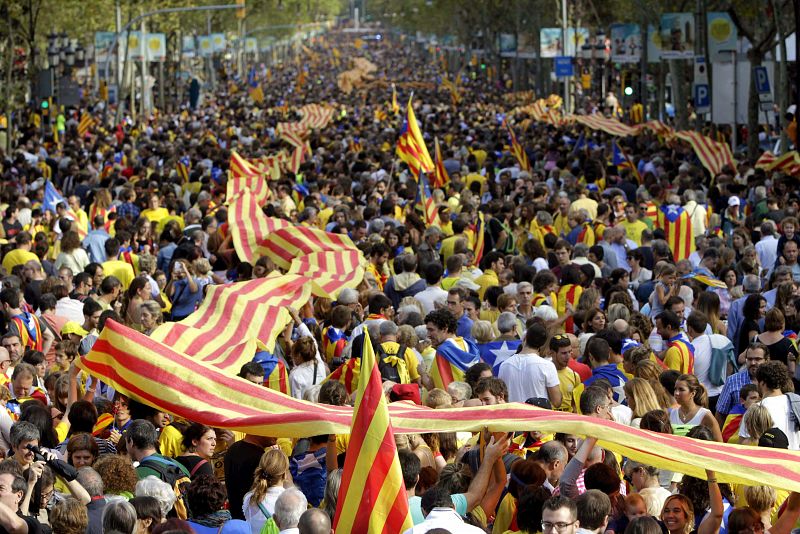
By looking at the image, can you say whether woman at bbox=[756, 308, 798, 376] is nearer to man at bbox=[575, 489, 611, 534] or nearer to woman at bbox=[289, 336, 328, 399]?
woman at bbox=[289, 336, 328, 399]

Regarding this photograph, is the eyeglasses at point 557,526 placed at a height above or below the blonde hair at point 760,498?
above

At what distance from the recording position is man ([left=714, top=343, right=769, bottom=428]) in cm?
992

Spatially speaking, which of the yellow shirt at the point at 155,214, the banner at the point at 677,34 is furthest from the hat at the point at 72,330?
the banner at the point at 677,34

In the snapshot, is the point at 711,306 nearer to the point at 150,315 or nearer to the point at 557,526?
the point at 150,315

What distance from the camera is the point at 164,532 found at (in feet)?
21.2

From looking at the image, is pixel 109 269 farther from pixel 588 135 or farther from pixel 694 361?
pixel 588 135

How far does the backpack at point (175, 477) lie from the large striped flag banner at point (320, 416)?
27 centimetres

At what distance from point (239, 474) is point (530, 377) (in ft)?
8.35

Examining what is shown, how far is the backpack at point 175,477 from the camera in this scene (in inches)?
310

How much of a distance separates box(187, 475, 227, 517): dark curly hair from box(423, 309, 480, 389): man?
3.54 metres

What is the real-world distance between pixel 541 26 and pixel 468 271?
182ft

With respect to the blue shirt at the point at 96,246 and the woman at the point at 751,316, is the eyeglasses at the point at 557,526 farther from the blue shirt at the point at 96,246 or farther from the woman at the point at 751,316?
the blue shirt at the point at 96,246

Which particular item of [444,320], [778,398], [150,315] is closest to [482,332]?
[444,320]

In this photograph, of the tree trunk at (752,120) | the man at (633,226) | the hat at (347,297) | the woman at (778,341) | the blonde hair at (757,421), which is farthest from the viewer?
the tree trunk at (752,120)
